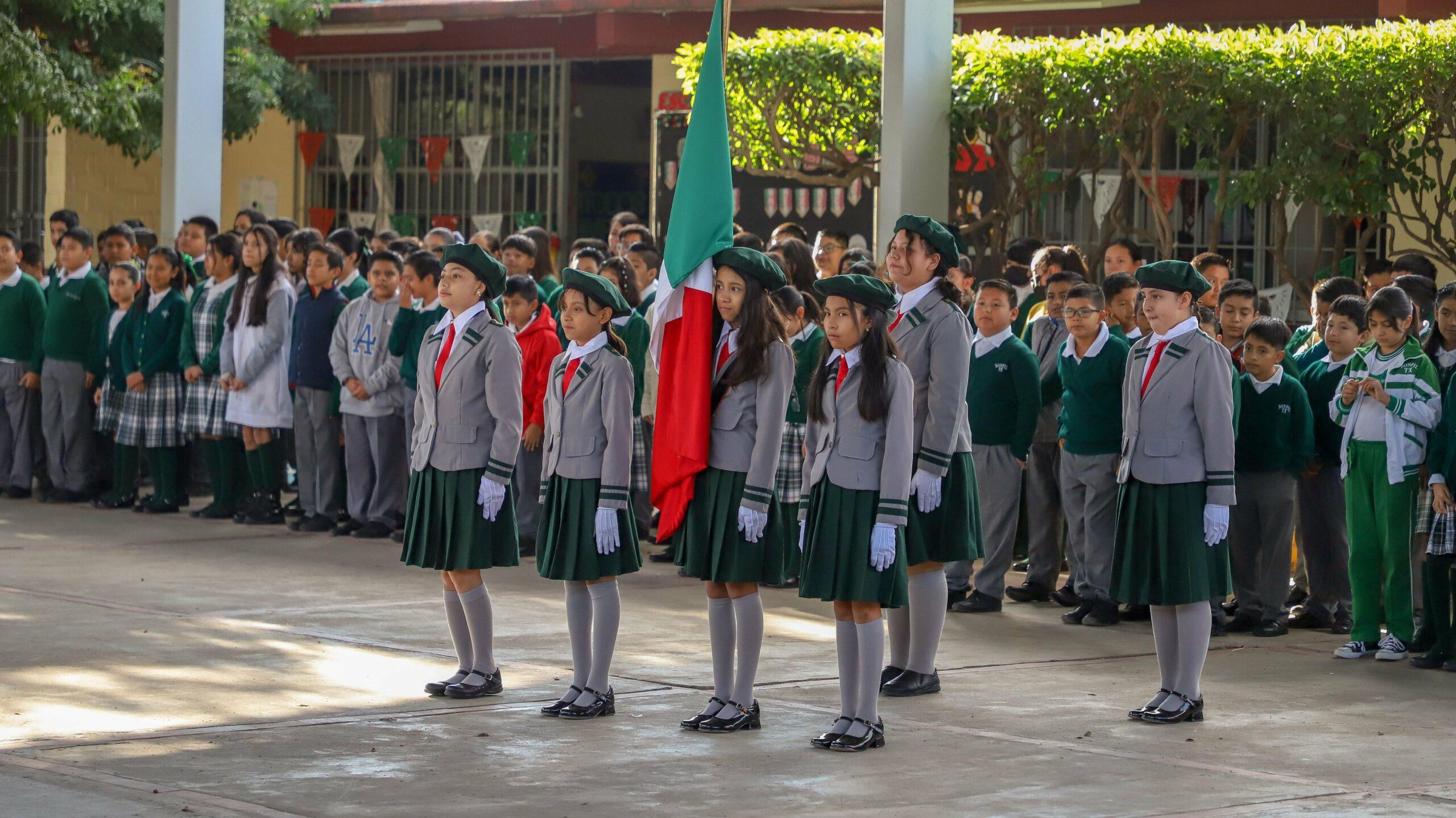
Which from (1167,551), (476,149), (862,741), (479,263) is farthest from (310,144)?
(862,741)

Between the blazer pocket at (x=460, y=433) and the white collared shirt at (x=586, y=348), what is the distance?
0.54 m

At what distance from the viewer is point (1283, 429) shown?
8555 millimetres

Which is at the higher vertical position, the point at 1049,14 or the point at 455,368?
the point at 1049,14

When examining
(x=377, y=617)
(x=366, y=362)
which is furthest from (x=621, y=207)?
(x=377, y=617)

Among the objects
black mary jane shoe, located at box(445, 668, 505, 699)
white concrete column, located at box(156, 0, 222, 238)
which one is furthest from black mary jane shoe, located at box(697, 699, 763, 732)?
white concrete column, located at box(156, 0, 222, 238)

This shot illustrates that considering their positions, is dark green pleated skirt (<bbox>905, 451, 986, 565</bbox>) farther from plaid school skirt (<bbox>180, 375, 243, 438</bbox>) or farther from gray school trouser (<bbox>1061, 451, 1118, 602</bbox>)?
plaid school skirt (<bbox>180, 375, 243, 438</bbox>)

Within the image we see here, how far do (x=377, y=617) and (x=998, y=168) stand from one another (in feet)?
20.1

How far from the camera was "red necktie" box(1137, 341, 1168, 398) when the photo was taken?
22.4 ft

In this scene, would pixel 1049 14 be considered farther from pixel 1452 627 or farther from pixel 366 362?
pixel 1452 627

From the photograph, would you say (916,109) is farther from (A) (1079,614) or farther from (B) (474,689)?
(B) (474,689)

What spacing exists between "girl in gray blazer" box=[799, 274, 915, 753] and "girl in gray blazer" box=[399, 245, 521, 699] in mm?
1266

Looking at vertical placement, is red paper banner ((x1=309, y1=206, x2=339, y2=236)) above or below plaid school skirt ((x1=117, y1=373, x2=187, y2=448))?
above

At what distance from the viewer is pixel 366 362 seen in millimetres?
11102

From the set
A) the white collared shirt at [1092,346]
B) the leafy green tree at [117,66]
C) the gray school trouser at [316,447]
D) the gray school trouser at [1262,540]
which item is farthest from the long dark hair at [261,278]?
the gray school trouser at [1262,540]
